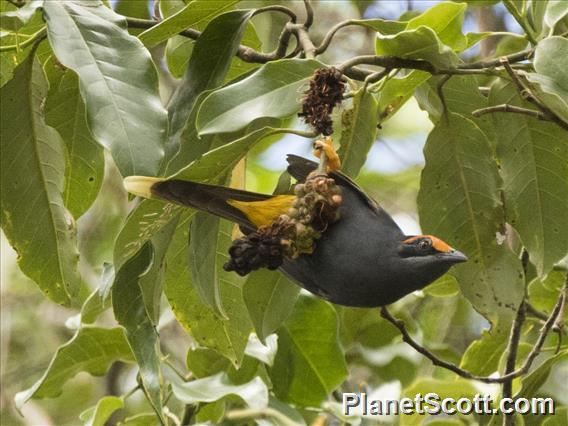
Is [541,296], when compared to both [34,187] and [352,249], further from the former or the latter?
[34,187]

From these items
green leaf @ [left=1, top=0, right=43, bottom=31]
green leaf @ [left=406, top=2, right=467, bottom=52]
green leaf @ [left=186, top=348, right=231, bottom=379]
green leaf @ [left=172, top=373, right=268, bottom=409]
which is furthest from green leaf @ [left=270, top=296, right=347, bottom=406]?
green leaf @ [left=1, top=0, right=43, bottom=31]

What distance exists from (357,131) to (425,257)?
447mm

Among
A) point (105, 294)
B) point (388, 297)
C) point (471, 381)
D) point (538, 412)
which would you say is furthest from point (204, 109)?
point (538, 412)

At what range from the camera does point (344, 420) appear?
2.63 meters

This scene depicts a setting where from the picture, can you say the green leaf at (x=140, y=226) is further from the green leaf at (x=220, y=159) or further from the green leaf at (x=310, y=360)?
the green leaf at (x=310, y=360)

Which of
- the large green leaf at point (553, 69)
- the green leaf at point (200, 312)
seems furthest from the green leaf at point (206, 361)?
the large green leaf at point (553, 69)

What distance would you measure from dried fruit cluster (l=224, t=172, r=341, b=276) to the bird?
0.13ft

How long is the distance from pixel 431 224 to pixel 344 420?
1.85ft

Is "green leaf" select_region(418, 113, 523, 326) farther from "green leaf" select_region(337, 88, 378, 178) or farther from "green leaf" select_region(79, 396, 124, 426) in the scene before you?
"green leaf" select_region(79, 396, 124, 426)

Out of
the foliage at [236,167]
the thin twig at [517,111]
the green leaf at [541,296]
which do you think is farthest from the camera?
the green leaf at [541,296]

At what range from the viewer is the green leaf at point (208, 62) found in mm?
2092

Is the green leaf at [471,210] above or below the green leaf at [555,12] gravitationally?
below

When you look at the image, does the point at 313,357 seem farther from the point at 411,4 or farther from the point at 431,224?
the point at 411,4

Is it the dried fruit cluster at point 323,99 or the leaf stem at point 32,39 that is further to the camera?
the leaf stem at point 32,39
